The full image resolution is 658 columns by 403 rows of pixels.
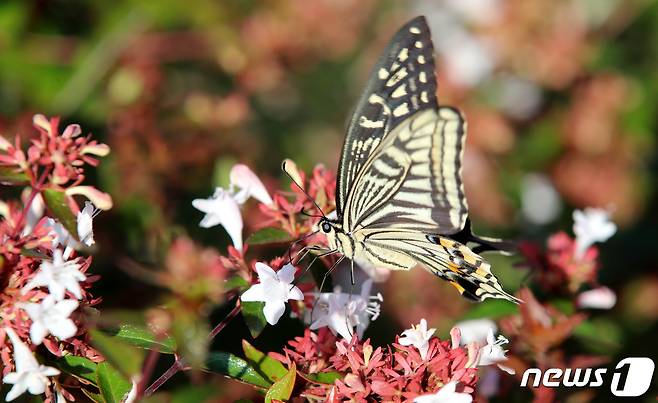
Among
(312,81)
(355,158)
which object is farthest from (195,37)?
(355,158)

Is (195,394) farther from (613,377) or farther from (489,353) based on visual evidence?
(613,377)

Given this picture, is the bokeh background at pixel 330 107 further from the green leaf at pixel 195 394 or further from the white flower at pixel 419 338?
the white flower at pixel 419 338

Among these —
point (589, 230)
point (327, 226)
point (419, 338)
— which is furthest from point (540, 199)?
point (419, 338)

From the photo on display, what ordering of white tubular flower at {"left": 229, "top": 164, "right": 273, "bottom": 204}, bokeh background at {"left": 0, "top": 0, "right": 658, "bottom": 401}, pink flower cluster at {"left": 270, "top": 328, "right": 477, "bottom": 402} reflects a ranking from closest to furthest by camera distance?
pink flower cluster at {"left": 270, "top": 328, "right": 477, "bottom": 402}, white tubular flower at {"left": 229, "top": 164, "right": 273, "bottom": 204}, bokeh background at {"left": 0, "top": 0, "right": 658, "bottom": 401}

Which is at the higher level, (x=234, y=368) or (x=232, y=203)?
(x=232, y=203)

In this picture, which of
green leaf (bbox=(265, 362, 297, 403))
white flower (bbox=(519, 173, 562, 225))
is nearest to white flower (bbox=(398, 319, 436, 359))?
green leaf (bbox=(265, 362, 297, 403))

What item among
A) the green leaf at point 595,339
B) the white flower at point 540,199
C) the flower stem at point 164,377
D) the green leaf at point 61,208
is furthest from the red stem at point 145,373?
the white flower at point 540,199

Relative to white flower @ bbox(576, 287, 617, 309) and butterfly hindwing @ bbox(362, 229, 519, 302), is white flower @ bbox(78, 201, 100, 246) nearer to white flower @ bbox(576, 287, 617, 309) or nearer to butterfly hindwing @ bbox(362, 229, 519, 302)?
butterfly hindwing @ bbox(362, 229, 519, 302)
